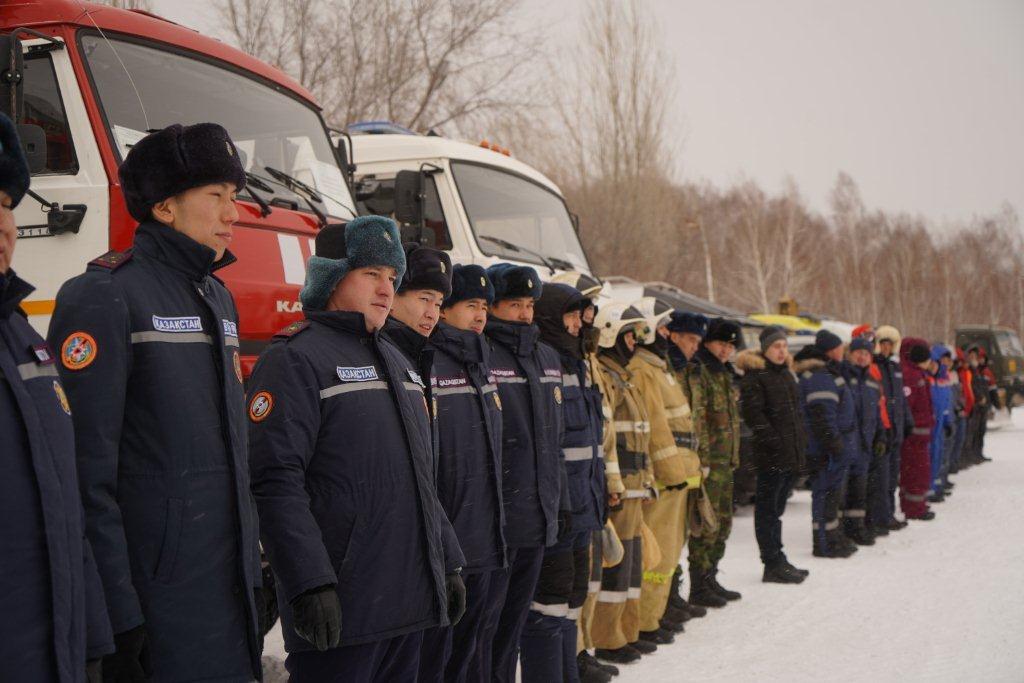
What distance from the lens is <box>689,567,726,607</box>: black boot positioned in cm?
758

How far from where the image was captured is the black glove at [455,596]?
3269mm

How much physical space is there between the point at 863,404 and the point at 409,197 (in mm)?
5477

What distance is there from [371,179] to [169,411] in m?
5.61

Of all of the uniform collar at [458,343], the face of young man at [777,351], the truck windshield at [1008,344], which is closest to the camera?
the uniform collar at [458,343]

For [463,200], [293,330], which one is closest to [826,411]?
[463,200]

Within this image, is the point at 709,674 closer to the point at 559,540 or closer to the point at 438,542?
the point at 559,540

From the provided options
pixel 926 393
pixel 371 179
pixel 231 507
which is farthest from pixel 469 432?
pixel 926 393

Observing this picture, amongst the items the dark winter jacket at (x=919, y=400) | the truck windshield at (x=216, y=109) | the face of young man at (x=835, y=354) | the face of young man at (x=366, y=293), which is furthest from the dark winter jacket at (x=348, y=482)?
the dark winter jacket at (x=919, y=400)

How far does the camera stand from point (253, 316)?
461cm

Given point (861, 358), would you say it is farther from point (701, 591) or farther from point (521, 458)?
point (521, 458)

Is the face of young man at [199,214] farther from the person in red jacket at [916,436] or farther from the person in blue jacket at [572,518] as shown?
the person in red jacket at [916,436]

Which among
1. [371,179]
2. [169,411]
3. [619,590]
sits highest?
[371,179]

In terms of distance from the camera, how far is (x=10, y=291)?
2018 millimetres

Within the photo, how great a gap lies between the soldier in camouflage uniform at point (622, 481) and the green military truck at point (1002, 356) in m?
24.5
